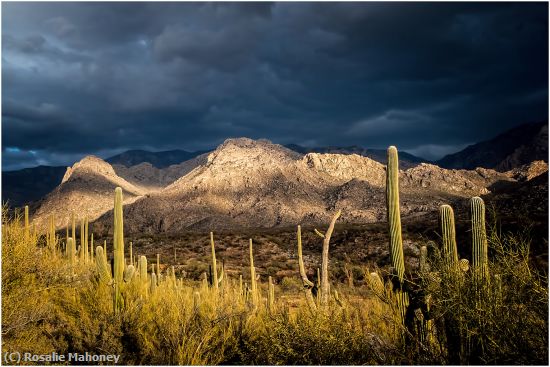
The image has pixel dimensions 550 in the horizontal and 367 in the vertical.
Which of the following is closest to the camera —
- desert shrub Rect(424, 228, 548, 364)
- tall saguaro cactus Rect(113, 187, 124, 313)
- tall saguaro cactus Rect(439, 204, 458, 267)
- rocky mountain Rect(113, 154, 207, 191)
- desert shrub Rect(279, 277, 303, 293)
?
desert shrub Rect(424, 228, 548, 364)

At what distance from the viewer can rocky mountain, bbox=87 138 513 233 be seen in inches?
2879

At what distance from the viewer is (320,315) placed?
25.1 feet

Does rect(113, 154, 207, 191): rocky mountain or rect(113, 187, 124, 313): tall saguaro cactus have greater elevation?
rect(113, 154, 207, 191): rocky mountain

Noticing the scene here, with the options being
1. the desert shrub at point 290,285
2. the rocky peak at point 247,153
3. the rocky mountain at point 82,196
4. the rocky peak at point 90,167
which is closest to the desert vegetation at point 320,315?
the desert shrub at point 290,285

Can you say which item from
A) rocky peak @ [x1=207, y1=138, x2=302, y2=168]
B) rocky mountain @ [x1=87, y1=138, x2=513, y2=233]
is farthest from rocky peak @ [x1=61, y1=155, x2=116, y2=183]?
rocky mountain @ [x1=87, y1=138, x2=513, y2=233]

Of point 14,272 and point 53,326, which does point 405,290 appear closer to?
point 53,326

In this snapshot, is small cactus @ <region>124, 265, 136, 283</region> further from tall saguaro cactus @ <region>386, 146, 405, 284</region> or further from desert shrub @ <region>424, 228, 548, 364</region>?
desert shrub @ <region>424, 228, 548, 364</region>

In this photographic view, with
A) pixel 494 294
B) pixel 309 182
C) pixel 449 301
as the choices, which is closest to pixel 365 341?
pixel 449 301

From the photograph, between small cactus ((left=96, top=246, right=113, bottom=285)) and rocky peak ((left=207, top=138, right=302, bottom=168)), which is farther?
rocky peak ((left=207, top=138, right=302, bottom=168))

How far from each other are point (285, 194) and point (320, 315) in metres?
74.7

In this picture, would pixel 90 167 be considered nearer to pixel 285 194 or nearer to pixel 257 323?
pixel 285 194

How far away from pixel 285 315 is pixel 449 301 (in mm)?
3446

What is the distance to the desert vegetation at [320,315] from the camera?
5.30m

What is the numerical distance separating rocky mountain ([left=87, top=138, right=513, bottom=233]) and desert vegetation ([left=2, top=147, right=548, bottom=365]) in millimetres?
58419
